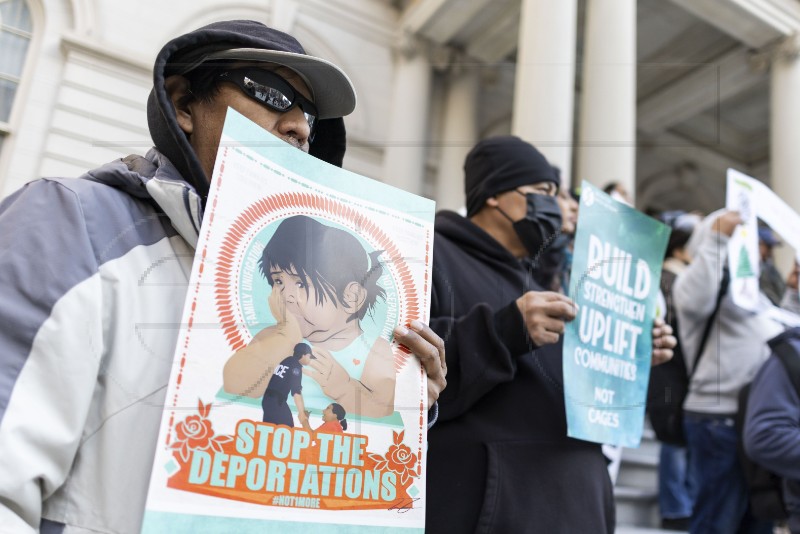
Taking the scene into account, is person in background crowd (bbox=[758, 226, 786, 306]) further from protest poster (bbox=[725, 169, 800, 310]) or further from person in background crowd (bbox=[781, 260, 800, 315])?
protest poster (bbox=[725, 169, 800, 310])

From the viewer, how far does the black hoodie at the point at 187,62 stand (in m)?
1.06

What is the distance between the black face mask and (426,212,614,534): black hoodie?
358mm

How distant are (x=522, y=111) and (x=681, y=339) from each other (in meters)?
3.56

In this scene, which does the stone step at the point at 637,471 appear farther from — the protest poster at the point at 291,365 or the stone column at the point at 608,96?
the protest poster at the point at 291,365

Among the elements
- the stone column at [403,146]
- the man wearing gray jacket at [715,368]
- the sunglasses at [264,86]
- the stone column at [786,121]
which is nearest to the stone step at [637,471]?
the man wearing gray jacket at [715,368]

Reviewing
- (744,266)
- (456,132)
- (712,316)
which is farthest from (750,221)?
(456,132)

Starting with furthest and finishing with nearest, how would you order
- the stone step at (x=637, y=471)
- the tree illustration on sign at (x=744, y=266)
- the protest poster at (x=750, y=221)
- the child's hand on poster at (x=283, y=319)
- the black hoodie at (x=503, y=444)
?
the stone step at (x=637, y=471), the tree illustration on sign at (x=744, y=266), the protest poster at (x=750, y=221), the black hoodie at (x=503, y=444), the child's hand on poster at (x=283, y=319)

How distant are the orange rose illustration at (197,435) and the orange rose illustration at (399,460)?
24 centimetres

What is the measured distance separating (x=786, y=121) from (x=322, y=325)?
10.0m

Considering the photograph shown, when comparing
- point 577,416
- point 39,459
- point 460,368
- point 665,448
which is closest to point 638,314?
point 577,416

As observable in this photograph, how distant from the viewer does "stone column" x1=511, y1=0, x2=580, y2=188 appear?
6.04 m

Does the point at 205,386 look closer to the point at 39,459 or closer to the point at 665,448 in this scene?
the point at 39,459

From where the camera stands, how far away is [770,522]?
2.83 meters

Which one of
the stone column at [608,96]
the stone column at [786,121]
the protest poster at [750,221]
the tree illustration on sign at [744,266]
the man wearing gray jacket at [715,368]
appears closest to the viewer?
the protest poster at [750,221]
